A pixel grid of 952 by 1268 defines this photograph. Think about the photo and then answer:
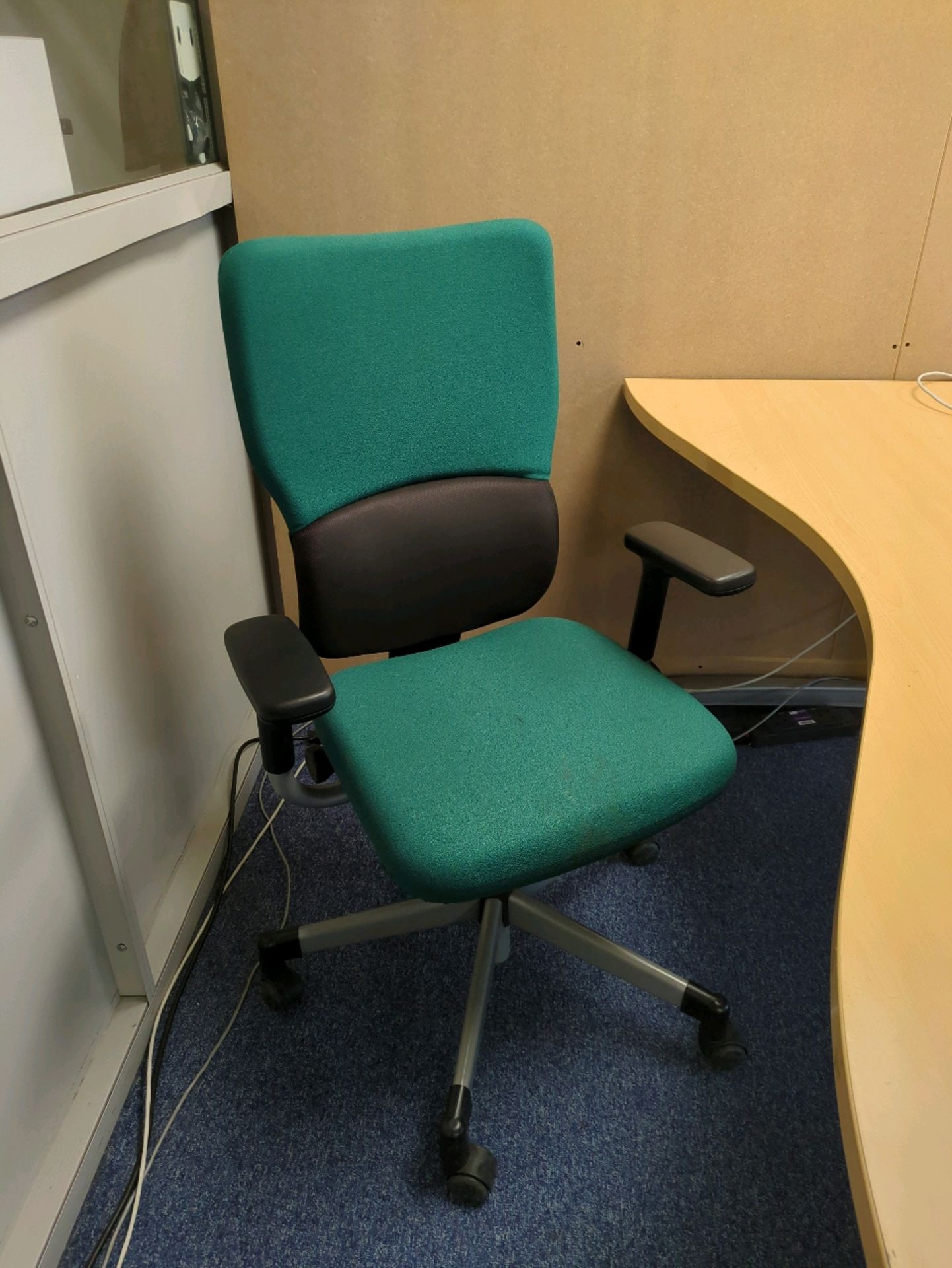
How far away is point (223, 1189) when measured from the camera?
3.54ft

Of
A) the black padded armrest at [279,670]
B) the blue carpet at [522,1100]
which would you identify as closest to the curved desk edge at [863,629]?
the black padded armrest at [279,670]

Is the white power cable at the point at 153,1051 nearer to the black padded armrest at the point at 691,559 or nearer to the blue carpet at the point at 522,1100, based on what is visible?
the blue carpet at the point at 522,1100

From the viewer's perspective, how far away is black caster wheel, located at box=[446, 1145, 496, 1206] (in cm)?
105

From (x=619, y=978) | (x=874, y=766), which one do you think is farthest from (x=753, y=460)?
(x=619, y=978)

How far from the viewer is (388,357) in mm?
1095

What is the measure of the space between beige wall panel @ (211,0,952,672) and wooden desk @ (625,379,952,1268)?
0.68 ft

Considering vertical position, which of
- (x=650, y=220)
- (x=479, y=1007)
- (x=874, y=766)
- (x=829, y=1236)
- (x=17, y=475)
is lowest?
(x=829, y=1236)

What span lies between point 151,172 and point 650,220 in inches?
33.0

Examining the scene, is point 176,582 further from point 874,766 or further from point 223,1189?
point 874,766

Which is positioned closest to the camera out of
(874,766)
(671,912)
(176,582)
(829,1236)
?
(874,766)

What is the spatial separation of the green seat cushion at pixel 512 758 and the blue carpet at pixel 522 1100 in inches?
18.5

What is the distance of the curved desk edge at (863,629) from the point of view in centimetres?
44

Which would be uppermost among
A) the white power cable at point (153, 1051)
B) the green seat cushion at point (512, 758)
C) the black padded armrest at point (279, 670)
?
the black padded armrest at point (279, 670)

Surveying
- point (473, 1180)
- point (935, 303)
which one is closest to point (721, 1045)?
point (473, 1180)
